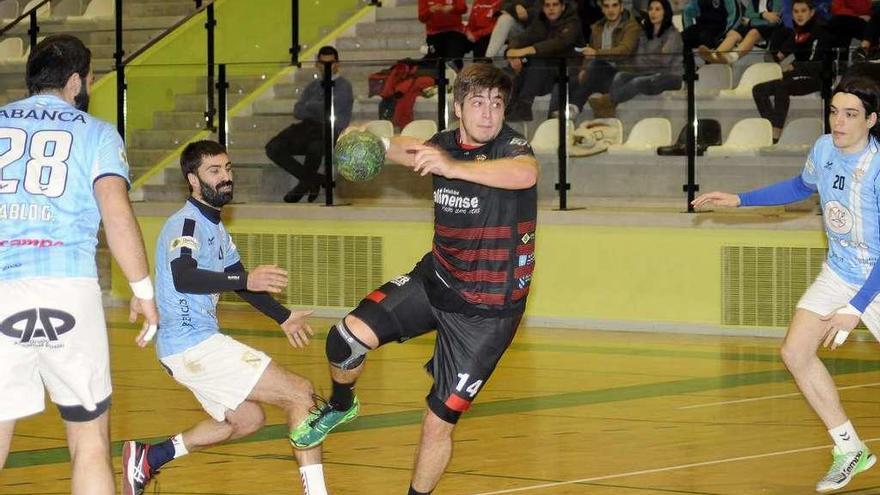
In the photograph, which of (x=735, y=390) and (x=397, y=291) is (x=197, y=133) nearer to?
(x=735, y=390)

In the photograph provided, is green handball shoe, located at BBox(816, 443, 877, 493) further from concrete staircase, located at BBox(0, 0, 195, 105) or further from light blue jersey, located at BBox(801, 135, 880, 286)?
concrete staircase, located at BBox(0, 0, 195, 105)

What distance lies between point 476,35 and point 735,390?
7.64 meters

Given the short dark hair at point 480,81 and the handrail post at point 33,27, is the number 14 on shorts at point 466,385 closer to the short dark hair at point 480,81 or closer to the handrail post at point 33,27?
the short dark hair at point 480,81

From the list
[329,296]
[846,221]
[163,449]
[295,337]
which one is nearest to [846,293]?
[846,221]

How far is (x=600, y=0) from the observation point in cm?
1862

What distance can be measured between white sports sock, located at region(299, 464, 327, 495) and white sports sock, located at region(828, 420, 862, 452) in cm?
272

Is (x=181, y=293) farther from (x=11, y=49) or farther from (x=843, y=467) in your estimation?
(x=11, y=49)

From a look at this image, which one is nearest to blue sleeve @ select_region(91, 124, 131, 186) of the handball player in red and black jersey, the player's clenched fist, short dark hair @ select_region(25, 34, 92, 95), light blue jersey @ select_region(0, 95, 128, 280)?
light blue jersey @ select_region(0, 95, 128, 280)

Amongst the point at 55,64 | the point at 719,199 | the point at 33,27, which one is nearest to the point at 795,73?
the point at 719,199

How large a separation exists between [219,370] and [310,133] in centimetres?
1036

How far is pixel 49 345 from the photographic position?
6.19m

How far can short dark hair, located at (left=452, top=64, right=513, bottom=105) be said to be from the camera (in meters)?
7.35

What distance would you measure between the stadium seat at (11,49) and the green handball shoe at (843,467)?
45.6ft

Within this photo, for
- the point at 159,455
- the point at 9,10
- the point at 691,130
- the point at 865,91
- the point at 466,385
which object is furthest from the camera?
the point at 9,10
